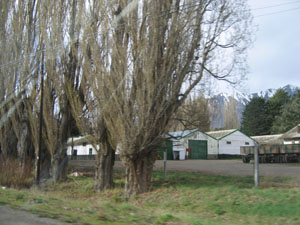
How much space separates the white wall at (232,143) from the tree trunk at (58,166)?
116 feet

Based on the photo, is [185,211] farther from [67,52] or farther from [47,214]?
[67,52]

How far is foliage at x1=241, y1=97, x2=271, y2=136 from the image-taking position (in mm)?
64562

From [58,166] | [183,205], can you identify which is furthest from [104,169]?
[183,205]

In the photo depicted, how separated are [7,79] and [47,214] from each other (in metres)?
15.0

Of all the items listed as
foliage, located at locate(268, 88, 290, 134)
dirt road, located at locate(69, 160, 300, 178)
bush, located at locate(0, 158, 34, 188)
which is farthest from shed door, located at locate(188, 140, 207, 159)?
bush, located at locate(0, 158, 34, 188)

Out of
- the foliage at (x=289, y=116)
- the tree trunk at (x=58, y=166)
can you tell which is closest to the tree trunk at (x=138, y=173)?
the tree trunk at (x=58, y=166)

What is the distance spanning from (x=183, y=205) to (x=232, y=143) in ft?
138

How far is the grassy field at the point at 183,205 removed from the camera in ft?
22.5

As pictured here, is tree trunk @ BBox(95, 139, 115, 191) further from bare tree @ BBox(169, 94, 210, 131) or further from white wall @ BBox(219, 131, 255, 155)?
white wall @ BBox(219, 131, 255, 155)

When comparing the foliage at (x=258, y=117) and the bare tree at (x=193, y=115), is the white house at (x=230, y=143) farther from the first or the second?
the bare tree at (x=193, y=115)

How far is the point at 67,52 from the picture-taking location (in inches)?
683

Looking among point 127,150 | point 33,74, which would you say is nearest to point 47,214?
point 127,150

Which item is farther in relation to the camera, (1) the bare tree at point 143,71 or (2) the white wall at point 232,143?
(2) the white wall at point 232,143

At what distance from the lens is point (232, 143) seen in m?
50.8
